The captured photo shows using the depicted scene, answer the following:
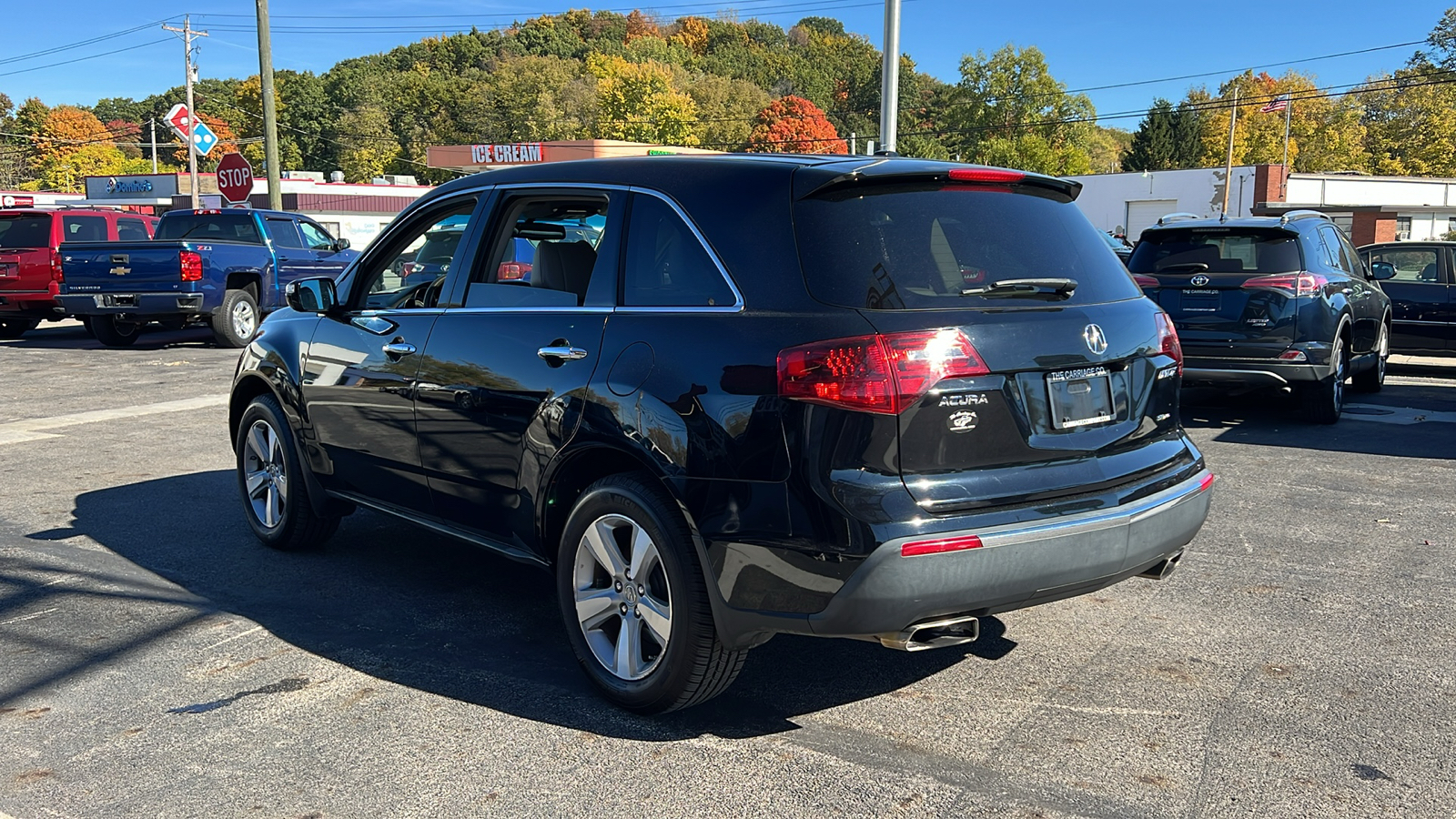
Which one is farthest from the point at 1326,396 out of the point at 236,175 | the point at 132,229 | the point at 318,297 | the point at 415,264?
the point at 236,175

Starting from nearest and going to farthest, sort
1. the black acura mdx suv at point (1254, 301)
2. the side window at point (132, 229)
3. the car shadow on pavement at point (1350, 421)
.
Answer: the car shadow on pavement at point (1350, 421) → the black acura mdx suv at point (1254, 301) → the side window at point (132, 229)

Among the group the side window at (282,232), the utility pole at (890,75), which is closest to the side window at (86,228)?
the side window at (282,232)

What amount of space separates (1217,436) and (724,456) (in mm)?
6957

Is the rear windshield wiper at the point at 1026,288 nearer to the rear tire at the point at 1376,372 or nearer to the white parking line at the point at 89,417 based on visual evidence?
the white parking line at the point at 89,417

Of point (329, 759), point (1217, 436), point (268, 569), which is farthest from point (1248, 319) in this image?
point (329, 759)

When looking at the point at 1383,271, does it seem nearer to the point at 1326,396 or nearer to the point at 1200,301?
the point at 1326,396

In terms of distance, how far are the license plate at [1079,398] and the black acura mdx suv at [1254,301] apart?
6.24m

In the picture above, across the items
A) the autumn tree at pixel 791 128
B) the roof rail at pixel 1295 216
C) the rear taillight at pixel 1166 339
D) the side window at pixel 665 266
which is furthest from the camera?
the autumn tree at pixel 791 128

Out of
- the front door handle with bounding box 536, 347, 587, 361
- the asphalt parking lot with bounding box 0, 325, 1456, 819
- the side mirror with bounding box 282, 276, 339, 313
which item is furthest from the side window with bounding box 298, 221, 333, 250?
the front door handle with bounding box 536, 347, 587, 361

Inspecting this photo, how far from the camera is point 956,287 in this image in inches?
142

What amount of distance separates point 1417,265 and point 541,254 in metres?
12.5

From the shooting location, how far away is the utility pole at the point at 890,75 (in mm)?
13258

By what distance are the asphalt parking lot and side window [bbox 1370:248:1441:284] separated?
322 inches

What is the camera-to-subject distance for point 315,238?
60.4 feet
